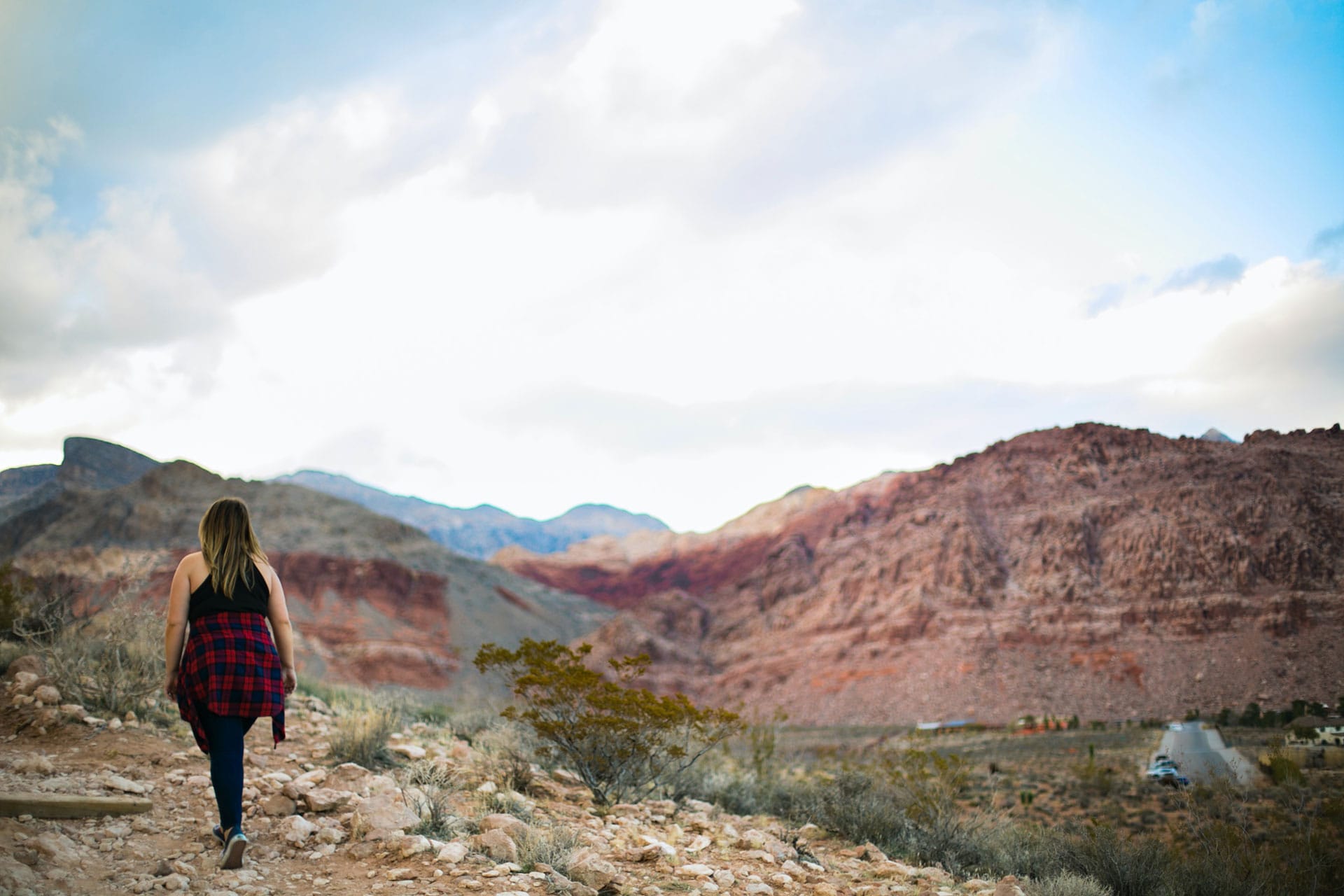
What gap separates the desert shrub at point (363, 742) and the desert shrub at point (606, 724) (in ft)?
5.38

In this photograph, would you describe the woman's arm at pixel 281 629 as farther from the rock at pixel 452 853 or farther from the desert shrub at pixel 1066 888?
the desert shrub at pixel 1066 888

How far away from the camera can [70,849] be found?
160 inches

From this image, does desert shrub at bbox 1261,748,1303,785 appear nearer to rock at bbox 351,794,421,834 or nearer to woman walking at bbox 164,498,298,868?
rock at bbox 351,794,421,834

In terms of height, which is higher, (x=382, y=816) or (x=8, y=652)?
(x=8, y=652)

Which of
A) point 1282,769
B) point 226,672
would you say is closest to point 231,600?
point 226,672

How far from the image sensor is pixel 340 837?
502 centimetres

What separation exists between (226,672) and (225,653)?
3.9 inches

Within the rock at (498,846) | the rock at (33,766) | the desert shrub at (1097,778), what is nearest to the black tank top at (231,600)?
the rock at (498,846)

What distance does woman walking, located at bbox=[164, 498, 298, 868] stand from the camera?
4.27 meters

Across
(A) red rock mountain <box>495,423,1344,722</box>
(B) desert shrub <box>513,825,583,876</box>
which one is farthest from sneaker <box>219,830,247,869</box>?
(A) red rock mountain <box>495,423,1344,722</box>

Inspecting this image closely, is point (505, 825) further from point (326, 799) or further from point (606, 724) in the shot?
point (606, 724)

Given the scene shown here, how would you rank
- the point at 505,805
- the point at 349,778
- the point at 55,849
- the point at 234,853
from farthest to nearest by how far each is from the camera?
1. the point at 505,805
2. the point at 349,778
3. the point at 234,853
4. the point at 55,849

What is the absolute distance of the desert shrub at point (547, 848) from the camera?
15.7 ft

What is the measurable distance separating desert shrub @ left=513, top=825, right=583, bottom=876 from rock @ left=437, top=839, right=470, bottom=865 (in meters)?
0.34
